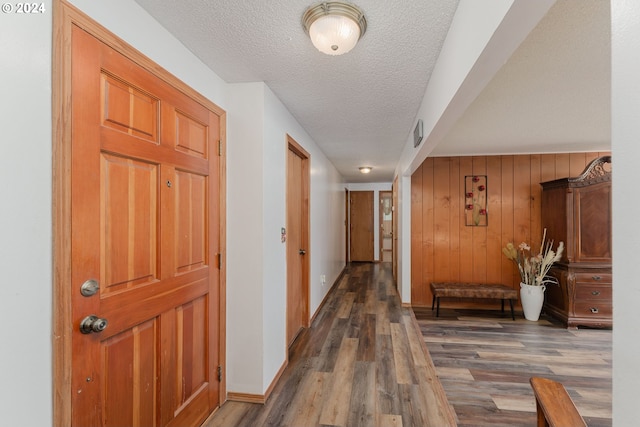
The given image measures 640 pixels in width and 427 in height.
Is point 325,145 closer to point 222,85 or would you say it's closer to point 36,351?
point 222,85

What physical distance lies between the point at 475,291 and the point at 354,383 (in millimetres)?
2535

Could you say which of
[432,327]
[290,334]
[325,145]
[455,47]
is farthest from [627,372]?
[325,145]

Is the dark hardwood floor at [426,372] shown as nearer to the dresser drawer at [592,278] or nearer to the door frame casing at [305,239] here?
the door frame casing at [305,239]

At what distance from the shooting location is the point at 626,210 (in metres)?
0.51

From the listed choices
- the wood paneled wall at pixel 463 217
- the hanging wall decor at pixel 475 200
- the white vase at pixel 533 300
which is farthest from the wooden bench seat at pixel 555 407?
the hanging wall decor at pixel 475 200

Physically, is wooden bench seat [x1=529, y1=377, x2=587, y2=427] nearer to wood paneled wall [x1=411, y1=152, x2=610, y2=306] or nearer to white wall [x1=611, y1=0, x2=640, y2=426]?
white wall [x1=611, y1=0, x2=640, y2=426]

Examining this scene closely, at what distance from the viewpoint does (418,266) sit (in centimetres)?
467

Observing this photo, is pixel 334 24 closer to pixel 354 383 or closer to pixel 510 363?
pixel 354 383

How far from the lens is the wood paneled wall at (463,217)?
4.39 m

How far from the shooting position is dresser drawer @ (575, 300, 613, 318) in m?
3.66

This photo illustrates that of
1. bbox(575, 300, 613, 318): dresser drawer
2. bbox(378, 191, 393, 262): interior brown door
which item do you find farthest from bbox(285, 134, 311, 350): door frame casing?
bbox(378, 191, 393, 262): interior brown door

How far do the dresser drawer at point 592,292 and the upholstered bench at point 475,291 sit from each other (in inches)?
25.8

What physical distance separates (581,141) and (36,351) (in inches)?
203

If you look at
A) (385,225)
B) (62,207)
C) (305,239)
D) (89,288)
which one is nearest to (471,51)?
(62,207)
